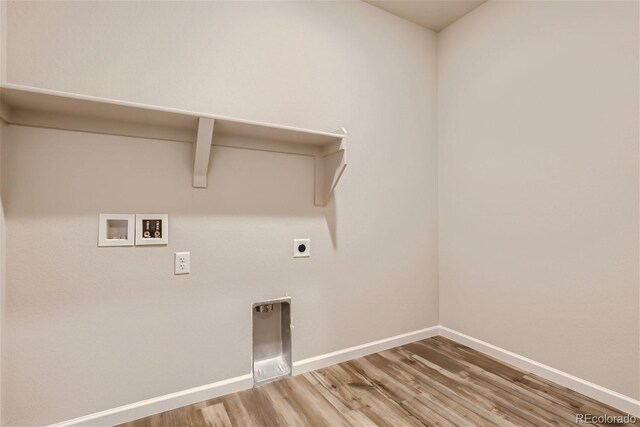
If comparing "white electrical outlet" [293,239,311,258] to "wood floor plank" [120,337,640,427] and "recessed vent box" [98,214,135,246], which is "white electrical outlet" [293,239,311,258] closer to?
"wood floor plank" [120,337,640,427]

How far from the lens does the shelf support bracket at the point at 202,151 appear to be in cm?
151

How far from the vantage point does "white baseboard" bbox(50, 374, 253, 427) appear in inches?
58.0

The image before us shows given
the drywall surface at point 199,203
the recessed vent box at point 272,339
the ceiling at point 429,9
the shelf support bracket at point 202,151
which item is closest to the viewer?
the drywall surface at point 199,203

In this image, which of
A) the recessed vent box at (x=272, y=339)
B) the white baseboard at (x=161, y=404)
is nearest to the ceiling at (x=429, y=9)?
the recessed vent box at (x=272, y=339)

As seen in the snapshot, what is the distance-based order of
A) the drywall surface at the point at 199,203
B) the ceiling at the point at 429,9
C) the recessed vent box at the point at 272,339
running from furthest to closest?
the ceiling at the point at 429,9, the recessed vent box at the point at 272,339, the drywall surface at the point at 199,203

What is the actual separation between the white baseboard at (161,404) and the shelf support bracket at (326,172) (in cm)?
115

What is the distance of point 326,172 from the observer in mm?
2057

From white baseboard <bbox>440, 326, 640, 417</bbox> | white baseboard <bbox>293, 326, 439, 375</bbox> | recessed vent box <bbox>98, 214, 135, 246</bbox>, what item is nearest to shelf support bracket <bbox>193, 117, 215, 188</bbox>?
recessed vent box <bbox>98, 214, 135, 246</bbox>

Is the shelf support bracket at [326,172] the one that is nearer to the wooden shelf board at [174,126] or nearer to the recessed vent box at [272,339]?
the wooden shelf board at [174,126]

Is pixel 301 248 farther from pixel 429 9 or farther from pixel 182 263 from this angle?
pixel 429 9

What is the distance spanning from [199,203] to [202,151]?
0.29 m

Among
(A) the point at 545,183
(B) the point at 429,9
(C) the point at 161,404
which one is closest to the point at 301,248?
(C) the point at 161,404

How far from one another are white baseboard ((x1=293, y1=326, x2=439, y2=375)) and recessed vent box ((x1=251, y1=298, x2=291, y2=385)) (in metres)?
0.10

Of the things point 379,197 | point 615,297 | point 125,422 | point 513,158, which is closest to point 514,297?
point 615,297
